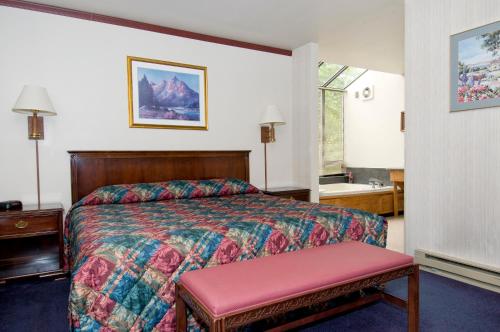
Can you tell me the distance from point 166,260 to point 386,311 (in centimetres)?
148

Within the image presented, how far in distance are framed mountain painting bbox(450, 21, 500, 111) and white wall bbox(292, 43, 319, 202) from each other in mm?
1781

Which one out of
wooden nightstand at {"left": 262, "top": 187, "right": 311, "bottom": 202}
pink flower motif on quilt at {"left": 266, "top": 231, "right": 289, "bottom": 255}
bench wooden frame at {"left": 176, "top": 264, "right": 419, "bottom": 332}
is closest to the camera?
bench wooden frame at {"left": 176, "top": 264, "right": 419, "bottom": 332}

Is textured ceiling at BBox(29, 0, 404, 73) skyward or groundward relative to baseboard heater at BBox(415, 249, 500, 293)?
skyward

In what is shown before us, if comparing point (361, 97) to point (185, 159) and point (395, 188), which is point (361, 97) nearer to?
point (395, 188)

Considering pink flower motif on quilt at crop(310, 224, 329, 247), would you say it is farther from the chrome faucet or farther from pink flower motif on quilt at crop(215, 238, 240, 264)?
the chrome faucet

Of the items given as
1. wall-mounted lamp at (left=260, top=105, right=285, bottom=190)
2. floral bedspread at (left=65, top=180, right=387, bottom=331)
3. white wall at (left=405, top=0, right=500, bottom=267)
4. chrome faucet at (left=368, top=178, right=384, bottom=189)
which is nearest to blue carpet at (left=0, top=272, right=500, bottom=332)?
white wall at (left=405, top=0, right=500, bottom=267)

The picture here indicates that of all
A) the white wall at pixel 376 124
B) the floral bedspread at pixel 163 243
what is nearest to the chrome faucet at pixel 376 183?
the white wall at pixel 376 124

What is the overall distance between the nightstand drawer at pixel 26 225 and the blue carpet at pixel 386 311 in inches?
17.3

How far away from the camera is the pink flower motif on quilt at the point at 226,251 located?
5.76 feet

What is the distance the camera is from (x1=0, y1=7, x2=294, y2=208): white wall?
3041 millimetres

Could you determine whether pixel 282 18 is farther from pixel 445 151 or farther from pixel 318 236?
pixel 318 236

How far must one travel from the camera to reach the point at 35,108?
112 inches

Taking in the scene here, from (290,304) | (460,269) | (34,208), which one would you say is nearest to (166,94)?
(34,208)

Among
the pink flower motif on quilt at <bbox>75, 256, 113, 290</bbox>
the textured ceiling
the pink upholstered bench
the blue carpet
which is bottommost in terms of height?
the blue carpet
